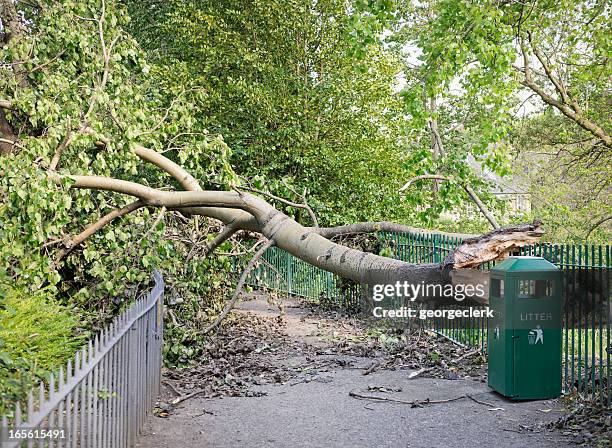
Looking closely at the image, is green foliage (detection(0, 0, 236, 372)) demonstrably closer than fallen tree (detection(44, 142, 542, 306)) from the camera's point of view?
No

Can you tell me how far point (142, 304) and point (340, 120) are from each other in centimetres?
1313

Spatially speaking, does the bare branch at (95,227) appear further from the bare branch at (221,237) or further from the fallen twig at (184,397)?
the fallen twig at (184,397)

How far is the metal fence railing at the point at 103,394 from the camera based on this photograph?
2.74 m

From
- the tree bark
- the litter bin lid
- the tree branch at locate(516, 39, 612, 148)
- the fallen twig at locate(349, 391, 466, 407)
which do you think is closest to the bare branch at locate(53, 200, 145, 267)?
the tree bark

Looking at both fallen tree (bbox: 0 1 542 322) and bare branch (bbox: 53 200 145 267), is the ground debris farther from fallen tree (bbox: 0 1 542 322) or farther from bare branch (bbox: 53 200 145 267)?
bare branch (bbox: 53 200 145 267)

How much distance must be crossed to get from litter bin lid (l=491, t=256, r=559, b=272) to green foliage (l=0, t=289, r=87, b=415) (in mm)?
4591

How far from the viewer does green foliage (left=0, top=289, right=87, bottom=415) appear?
4891 millimetres

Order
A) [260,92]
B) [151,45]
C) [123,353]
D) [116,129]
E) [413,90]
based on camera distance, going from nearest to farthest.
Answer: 1. [123,353]
2. [116,129]
3. [413,90]
4. [260,92]
5. [151,45]

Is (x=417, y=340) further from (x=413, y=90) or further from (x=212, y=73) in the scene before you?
(x=212, y=73)

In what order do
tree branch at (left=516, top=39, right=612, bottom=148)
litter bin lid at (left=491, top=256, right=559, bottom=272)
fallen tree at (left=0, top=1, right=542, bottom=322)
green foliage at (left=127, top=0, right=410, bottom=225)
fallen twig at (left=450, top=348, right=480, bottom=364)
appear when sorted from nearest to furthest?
litter bin lid at (left=491, top=256, right=559, bottom=272) → fallen tree at (left=0, top=1, right=542, bottom=322) → fallen twig at (left=450, top=348, right=480, bottom=364) → tree branch at (left=516, top=39, right=612, bottom=148) → green foliage at (left=127, top=0, right=410, bottom=225)

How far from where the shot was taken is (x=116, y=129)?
996 cm

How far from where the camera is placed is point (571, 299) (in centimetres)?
760

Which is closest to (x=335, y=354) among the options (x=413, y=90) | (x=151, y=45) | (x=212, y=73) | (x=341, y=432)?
(x=341, y=432)

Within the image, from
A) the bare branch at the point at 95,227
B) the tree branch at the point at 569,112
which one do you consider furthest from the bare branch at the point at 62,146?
the tree branch at the point at 569,112
